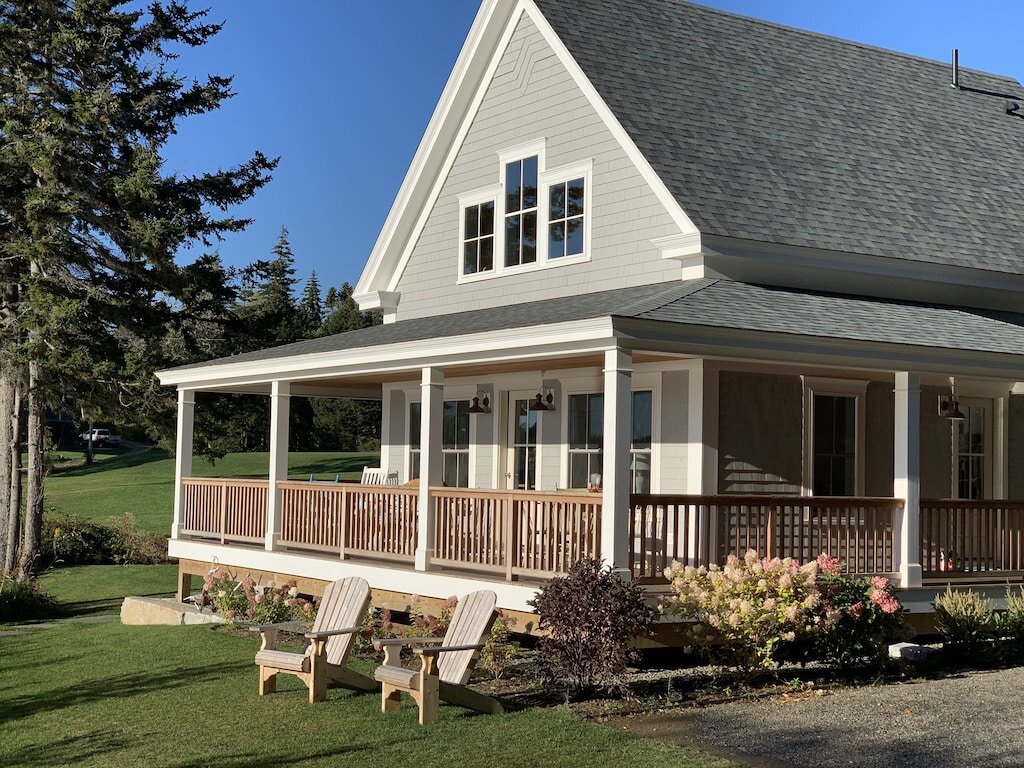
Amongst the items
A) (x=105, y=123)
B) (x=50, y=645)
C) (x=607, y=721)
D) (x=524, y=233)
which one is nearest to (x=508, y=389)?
(x=524, y=233)

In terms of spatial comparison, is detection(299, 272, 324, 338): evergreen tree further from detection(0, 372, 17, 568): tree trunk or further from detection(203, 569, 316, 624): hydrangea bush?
detection(203, 569, 316, 624): hydrangea bush

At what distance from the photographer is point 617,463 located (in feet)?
41.4

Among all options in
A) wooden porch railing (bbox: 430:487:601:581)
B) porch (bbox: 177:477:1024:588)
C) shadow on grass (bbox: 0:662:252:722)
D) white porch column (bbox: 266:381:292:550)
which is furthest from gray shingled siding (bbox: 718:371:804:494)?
white porch column (bbox: 266:381:292:550)

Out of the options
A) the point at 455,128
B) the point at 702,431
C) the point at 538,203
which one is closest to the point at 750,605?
the point at 702,431

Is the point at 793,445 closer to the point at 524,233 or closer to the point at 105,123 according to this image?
the point at 524,233

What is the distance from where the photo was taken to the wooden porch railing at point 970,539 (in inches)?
588

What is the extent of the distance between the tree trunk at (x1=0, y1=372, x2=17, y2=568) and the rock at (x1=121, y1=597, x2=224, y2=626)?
11.3 meters

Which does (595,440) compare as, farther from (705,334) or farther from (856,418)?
(705,334)

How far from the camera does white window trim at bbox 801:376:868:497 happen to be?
16422 millimetres

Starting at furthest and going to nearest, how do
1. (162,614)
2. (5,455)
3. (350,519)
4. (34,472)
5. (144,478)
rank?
(144,478) < (5,455) < (34,472) < (162,614) < (350,519)

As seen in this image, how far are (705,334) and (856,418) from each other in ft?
15.2

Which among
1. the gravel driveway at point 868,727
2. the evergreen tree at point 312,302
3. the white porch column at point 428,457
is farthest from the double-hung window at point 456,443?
the evergreen tree at point 312,302

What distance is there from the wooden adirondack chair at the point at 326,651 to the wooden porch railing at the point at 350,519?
2.80m

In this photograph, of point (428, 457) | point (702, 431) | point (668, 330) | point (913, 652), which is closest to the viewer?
point (668, 330)
